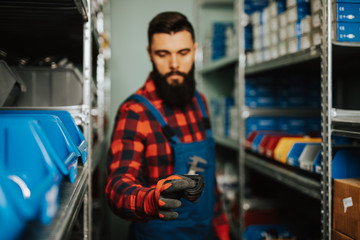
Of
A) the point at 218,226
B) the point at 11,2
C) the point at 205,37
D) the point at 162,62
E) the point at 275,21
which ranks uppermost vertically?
the point at 205,37

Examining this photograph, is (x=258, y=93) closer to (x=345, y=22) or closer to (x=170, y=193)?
(x=345, y=22)

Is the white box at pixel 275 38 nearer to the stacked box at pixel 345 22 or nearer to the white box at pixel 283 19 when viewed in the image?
the white box at pixel 283 19

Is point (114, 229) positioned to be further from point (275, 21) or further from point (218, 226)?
point (275, 21)

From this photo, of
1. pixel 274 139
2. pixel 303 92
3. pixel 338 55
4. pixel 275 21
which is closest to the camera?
pixel 338 55

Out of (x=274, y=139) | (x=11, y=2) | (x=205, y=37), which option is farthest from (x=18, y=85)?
(x=205, y=37)

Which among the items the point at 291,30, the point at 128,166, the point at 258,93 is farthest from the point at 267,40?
the point at 128,166

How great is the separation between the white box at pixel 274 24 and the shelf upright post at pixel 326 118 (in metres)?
0.75

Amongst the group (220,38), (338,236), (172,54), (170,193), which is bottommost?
(338,236)

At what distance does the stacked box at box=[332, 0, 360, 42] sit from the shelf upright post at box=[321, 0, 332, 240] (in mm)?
40

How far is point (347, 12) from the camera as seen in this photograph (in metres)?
1.32

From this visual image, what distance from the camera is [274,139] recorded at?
1917mm

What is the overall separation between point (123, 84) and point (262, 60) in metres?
1.44

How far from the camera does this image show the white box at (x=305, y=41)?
1.61 metres

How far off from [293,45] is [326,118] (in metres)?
0.66
